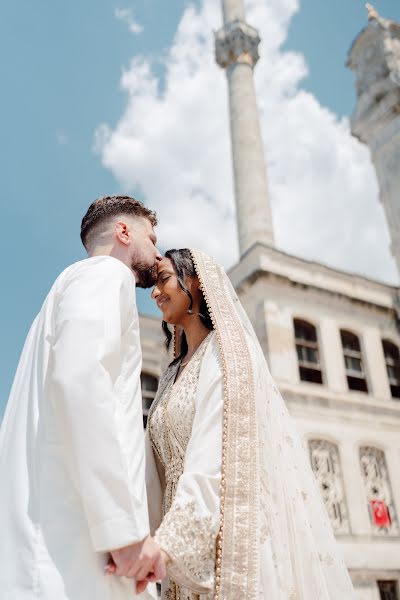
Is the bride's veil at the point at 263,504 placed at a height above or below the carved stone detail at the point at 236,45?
below

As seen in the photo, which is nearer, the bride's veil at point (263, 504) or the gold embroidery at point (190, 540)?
the gold embroidery at point (190, 540)

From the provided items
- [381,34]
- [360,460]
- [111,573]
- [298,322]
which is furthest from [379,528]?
[381,34]

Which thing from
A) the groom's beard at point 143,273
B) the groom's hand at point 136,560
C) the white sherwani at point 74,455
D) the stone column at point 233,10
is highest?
the stone column at point 233,10

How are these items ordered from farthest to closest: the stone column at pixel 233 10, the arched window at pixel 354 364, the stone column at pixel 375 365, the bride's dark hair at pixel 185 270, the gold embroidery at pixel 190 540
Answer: the stone column at pixel 233 10 → the arched window at pixel 354 364 → the stone column at pixel 375 365 → the bride's dark hair at pixel 185 270 → the gold embroidery at pixel 190 540

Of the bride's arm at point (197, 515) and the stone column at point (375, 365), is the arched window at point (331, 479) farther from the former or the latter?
the bride's arm at point (197, 515)

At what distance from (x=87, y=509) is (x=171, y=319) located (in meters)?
1.57

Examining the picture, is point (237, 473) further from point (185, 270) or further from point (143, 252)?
point (185, 270)

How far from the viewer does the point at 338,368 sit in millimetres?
15922

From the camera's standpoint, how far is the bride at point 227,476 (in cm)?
227

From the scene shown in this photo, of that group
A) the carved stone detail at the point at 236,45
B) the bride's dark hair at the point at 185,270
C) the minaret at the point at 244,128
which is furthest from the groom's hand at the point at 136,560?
the carved stone detail at the point at 236,45

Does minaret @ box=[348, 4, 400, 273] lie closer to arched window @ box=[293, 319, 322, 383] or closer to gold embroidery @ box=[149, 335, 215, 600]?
arched window @ box=[293, 319, 322, 383]

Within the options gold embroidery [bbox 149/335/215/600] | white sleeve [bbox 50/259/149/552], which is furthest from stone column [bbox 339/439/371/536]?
white sleeve [bbox 50/259/149/552]

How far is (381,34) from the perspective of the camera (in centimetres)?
2409

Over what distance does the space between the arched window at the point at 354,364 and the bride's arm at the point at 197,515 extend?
47.1 feet
